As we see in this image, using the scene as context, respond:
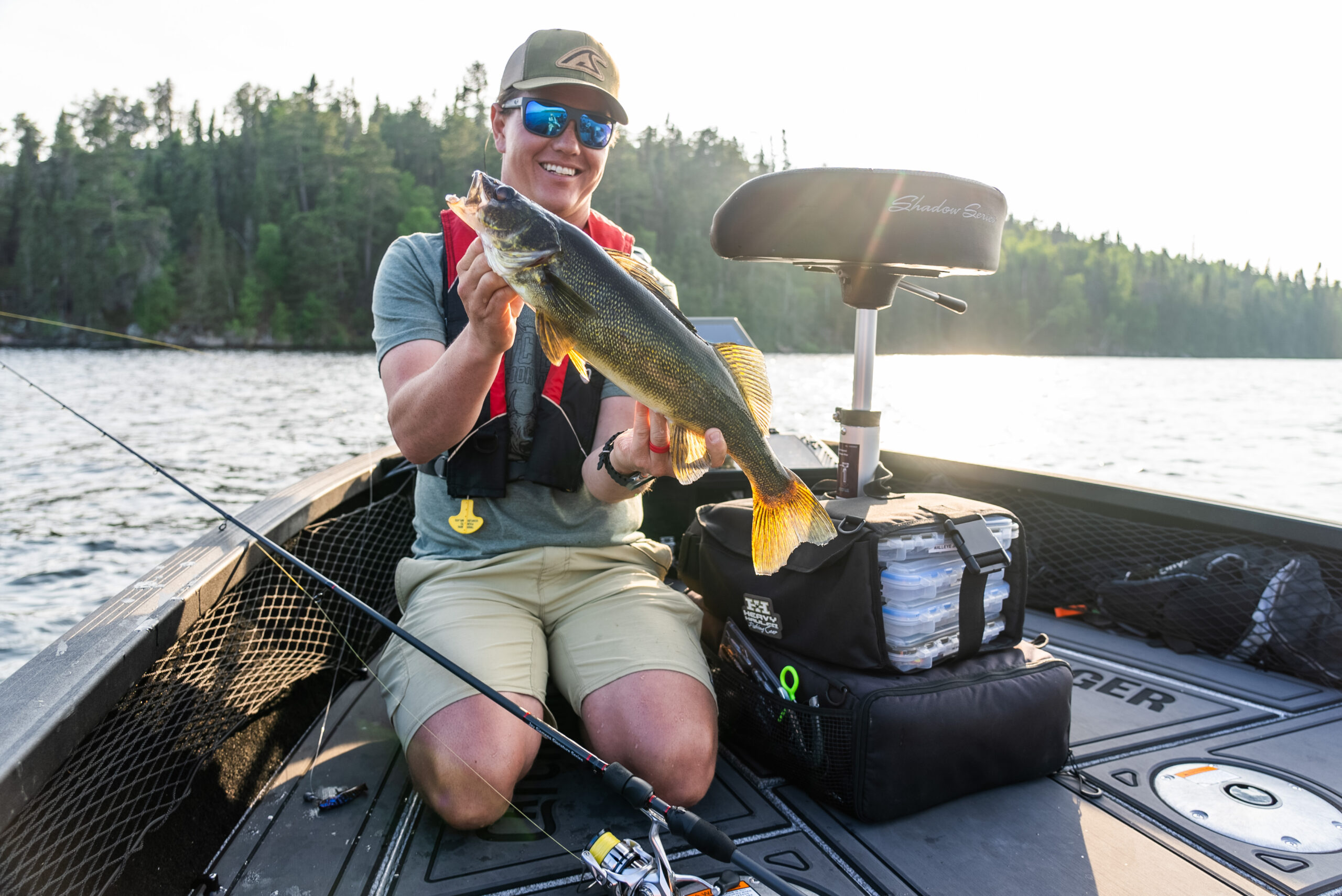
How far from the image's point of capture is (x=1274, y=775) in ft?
8.20

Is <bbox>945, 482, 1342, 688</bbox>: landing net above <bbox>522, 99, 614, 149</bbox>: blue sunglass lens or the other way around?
the other way around

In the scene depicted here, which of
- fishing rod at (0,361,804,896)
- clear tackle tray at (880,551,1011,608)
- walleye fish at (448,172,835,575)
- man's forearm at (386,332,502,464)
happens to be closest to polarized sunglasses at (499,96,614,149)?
walleye fish at (448,172,835,575)

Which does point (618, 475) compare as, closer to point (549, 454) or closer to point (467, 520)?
point (549, 454)

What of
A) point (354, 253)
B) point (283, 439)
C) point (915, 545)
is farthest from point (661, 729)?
point (354, 253)

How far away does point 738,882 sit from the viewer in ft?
6.33

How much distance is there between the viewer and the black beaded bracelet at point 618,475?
253 centimetres

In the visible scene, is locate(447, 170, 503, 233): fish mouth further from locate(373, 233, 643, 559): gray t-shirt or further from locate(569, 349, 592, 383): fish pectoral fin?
locate(373, 233, 643, 559): gray t-shirt

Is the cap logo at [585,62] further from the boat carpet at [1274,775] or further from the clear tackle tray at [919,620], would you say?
the boat carpet at [1274,775]

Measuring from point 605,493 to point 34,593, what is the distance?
7363 millimetres

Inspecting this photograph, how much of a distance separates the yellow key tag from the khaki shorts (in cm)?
11

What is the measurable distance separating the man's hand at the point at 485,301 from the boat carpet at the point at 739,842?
131 cm

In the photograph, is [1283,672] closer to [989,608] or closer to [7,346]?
[989,608]

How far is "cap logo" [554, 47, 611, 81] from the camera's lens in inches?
98.9

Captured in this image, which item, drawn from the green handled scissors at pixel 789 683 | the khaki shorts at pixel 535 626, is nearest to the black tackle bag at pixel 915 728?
the green handled scissors at pixel 789 683
